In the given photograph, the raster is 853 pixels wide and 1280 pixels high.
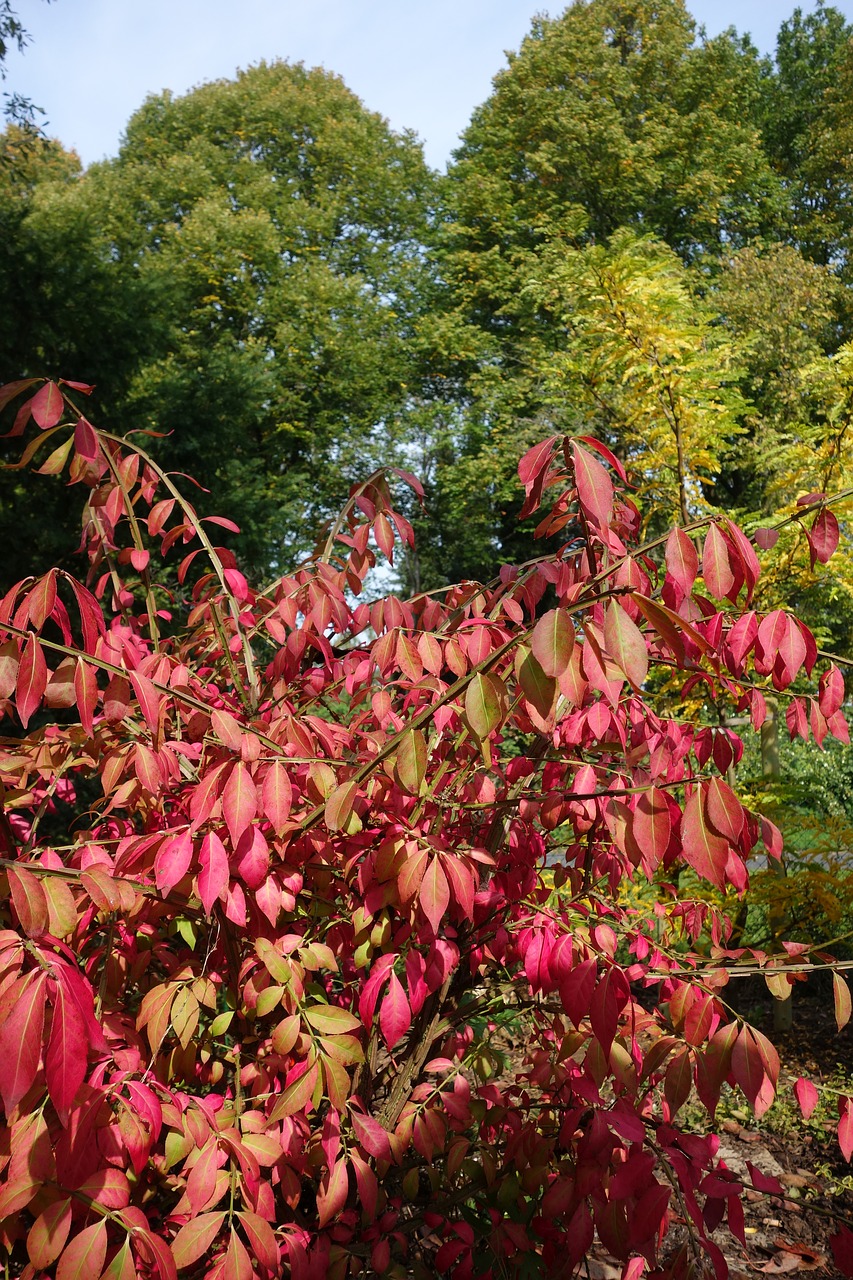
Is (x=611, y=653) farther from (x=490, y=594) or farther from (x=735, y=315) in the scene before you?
(x=735, y=315)

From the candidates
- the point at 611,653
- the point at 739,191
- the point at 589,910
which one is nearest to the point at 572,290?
the point at 589,910

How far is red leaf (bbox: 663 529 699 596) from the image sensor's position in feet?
3.31

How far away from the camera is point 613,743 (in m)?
1.60

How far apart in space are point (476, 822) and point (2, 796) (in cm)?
89

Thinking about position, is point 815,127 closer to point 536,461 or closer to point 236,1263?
point 536,461

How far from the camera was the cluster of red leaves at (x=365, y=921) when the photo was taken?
100cm

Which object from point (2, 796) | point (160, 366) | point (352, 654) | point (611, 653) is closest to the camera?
point (611, 653)

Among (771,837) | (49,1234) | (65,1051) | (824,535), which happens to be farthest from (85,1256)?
(824,535)

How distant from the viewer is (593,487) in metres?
1.02

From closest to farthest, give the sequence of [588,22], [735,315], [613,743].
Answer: [613,743] → [735,315] → [588,22]

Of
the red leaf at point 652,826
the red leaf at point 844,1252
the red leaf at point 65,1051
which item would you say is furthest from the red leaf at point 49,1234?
the red leaf at point 844,1252

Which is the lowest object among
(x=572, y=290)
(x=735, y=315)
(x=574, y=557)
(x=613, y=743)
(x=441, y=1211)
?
(x=441, y=1211)

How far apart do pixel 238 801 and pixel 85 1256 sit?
514mm

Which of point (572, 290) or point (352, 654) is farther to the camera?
point (572, 290)
